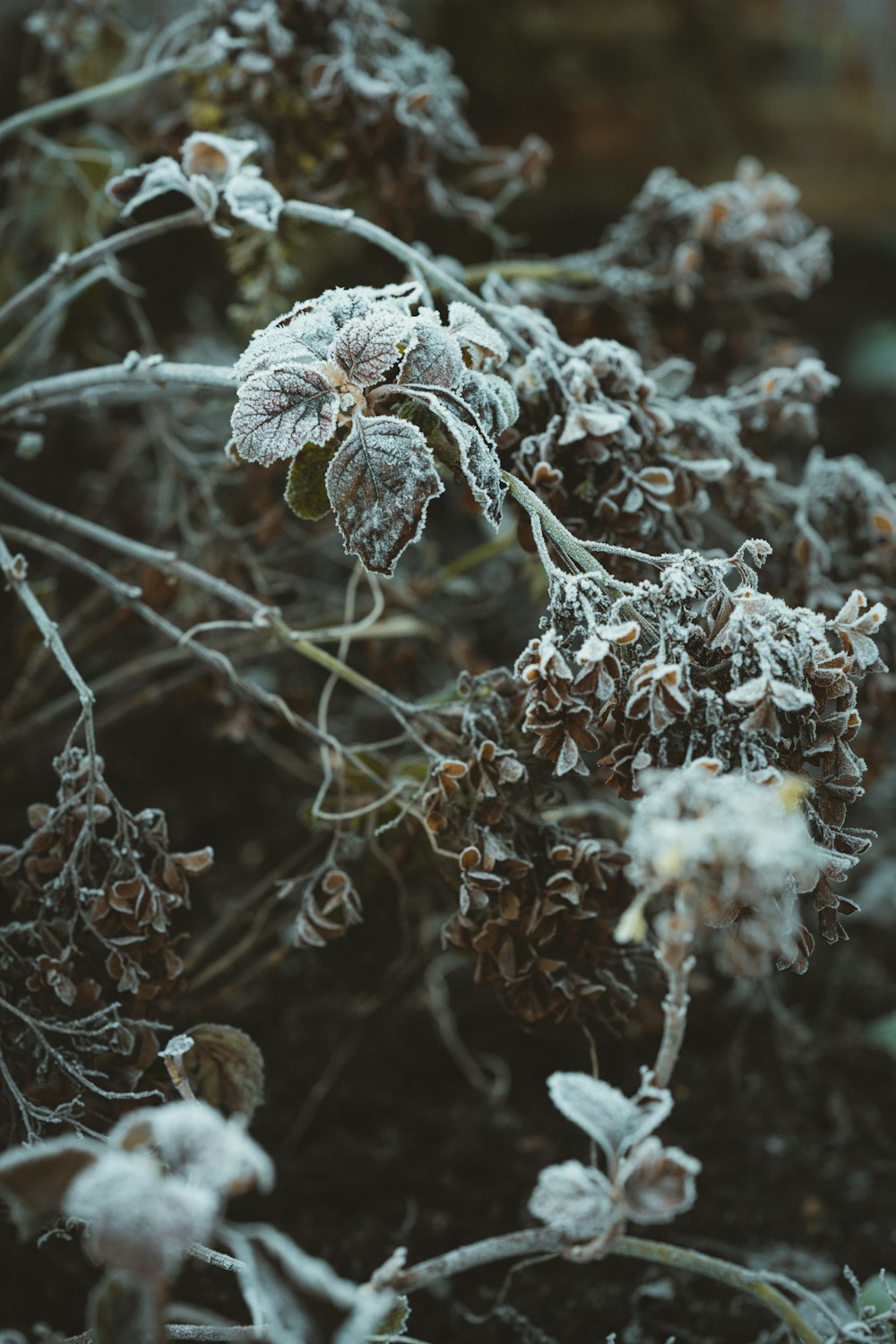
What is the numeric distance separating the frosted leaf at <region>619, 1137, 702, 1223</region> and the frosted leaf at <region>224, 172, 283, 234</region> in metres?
0.76

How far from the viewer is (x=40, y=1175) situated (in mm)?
542

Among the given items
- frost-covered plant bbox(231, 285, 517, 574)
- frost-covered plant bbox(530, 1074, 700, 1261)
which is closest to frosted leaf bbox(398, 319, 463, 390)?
frost-covered plant bbox(231, 285, 517, 574)

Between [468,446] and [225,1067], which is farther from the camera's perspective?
[225,1067]

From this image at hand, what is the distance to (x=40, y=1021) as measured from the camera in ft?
2.85

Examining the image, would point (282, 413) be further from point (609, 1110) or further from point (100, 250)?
point (609, 1110)

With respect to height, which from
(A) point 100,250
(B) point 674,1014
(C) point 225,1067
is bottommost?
(C) point 225,1067

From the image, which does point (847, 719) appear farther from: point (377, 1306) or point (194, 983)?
point (194, 983)

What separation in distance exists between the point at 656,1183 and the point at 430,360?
1.73 feet

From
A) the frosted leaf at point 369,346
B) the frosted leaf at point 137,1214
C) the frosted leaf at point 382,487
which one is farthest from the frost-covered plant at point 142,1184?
the frosted leaf at point 369,346

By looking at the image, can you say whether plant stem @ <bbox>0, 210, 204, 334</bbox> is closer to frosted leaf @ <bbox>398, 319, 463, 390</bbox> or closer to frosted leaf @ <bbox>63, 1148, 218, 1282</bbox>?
frosted leaf @ <bbox>398, 319, 463, 390</bbox>

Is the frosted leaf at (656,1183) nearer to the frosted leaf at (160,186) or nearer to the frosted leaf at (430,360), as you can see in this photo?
the frosted leaf at (430,360)

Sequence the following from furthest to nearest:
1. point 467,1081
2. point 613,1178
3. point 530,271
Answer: point 467,1081
point 530,271
point 613,1178

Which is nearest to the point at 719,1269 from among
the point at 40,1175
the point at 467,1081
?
the point at 40,1175

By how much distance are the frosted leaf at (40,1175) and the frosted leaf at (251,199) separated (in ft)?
2.35
